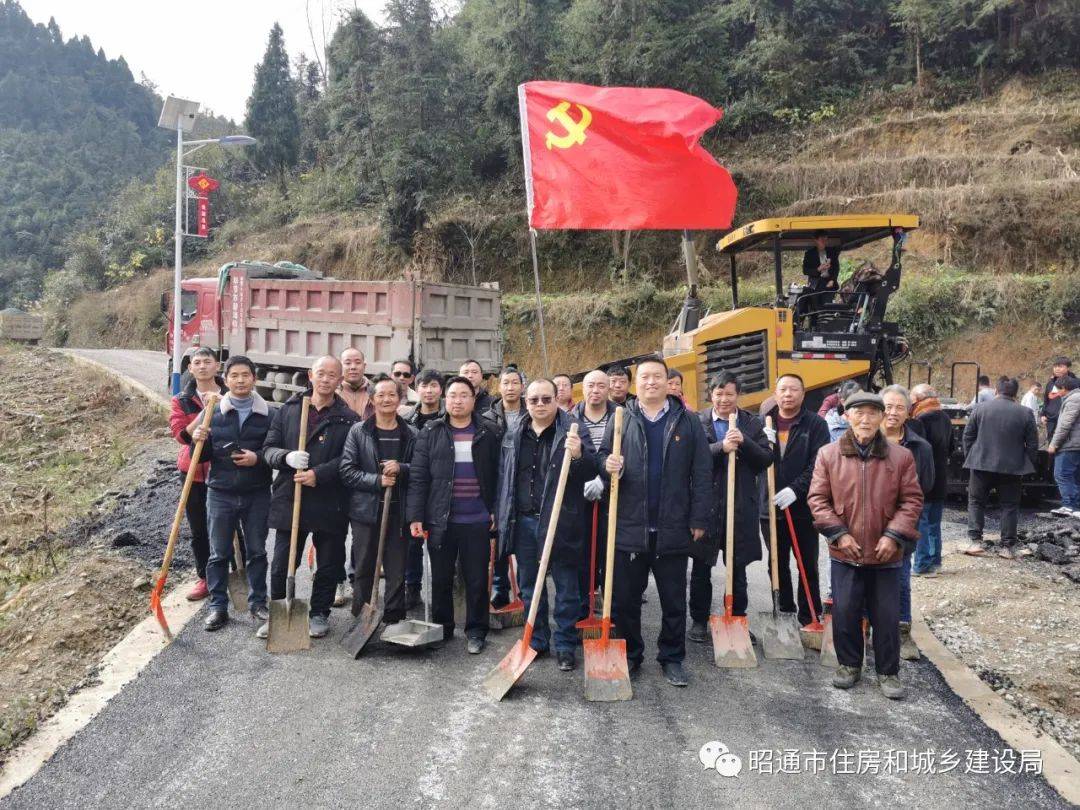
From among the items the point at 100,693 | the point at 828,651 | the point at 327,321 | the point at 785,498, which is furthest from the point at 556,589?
the point at 327,321

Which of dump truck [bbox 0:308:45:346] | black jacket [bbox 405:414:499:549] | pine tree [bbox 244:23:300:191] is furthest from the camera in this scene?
pine tree [bbox 244:23:300:191]

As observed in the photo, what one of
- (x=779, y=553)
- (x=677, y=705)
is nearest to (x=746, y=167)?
(x=779, y=553)

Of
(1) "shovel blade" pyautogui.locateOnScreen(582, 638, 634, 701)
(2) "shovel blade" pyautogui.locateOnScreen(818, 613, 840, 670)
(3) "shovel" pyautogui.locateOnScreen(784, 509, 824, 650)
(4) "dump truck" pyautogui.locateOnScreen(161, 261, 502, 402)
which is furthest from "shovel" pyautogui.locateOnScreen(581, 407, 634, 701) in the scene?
(4) "dump truck" pyautogui.locateOnScreen(161, 261, 502, 402)

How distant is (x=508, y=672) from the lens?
176 inches

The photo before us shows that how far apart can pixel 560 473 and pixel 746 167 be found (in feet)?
72.9

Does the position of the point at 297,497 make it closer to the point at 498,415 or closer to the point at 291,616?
the point at 291,616

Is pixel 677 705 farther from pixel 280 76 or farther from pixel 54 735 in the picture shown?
pixel 280 76

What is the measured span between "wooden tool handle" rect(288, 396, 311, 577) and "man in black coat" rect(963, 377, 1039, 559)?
619cm

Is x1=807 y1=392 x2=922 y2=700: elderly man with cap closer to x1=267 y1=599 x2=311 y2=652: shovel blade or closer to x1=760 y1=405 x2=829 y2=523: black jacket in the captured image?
x1=760 y1=405 x2=829 y2=523: black jacket

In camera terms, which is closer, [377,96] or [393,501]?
[393,501]

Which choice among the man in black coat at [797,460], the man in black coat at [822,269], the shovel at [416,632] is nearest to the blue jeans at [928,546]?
the man in black coat at [797,460]

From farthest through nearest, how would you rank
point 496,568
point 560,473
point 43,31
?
point 43,31, point 496,568, point 560,473

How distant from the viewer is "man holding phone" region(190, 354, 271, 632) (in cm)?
533

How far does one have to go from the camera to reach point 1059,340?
1709 centimetres
